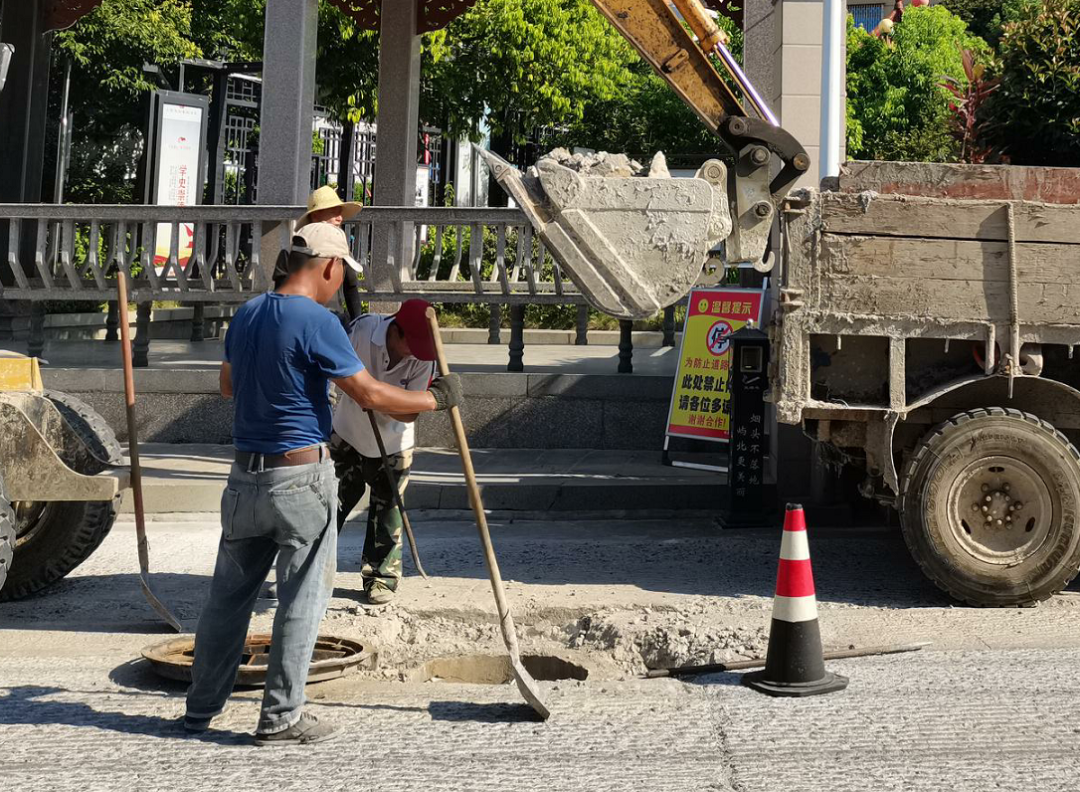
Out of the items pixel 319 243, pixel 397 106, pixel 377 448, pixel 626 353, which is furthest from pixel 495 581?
pixel 397 106

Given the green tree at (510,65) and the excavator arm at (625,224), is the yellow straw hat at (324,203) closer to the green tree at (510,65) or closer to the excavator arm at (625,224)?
the excavator arm at (625,224)

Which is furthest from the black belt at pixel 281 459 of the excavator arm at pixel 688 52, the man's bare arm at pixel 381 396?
the excavator arm at pixel 688 52

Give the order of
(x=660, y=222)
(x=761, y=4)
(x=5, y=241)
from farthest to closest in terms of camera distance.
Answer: (x=5, y=241), (x=761, y=4), (x=660, y=222)

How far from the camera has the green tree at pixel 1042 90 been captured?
352 inches

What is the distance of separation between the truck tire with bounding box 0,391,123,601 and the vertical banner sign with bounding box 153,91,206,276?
1064 centimetres

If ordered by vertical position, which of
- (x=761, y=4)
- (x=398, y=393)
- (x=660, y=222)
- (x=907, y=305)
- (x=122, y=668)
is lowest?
(x=122, y=668)

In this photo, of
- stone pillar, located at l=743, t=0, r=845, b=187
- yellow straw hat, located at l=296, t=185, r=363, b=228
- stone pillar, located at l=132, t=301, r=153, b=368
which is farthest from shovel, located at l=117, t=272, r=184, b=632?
stone pillar, located at l=132, t=301, r=153, b=368

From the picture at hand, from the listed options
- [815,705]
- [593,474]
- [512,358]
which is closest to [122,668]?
[815,705]

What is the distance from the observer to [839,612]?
661 centimetres

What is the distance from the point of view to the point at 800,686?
16.9 feet

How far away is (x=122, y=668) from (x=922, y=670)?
11.3 ft

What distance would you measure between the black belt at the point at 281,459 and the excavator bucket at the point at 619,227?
2712 millimetres

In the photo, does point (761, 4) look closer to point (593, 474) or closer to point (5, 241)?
point (593, 474)

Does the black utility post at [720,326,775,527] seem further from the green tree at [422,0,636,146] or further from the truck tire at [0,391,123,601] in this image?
the green tree at [422,0,636,146]
